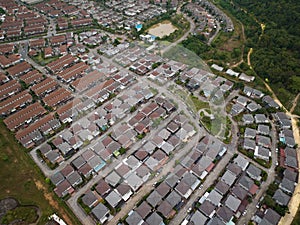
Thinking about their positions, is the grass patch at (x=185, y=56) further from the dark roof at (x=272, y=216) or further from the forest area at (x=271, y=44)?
the dark roof at (x=272, y=216)

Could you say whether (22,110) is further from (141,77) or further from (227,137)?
(227,137)

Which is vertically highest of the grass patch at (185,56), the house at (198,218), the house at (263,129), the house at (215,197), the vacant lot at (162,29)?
the vacant lot at (162,29)

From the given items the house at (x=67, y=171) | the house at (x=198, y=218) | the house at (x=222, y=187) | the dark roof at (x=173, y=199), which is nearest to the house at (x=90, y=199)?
the house at (x=67, y=171)

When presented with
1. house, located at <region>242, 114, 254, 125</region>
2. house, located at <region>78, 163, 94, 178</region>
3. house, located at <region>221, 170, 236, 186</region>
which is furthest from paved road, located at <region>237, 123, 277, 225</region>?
house, located at <region>78, 163, 94, 178</region>

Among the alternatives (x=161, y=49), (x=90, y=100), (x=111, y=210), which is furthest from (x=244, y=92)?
(x=111, y=210)

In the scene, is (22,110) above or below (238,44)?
below

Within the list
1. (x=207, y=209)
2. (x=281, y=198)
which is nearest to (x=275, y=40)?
(x=281, y=198)
